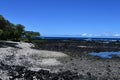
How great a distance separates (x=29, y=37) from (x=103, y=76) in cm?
8011

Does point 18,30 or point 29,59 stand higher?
point 18,30

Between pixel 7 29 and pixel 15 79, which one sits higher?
pixel 7 29

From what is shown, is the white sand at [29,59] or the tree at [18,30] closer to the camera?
the white sand at [29,59]

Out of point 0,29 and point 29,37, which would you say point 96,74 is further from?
point 29,37

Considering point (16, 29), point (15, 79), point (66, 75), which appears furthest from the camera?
point (16, 29)

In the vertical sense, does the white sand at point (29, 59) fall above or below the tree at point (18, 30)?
below

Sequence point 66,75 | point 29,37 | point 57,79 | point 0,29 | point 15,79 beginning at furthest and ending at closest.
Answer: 1. point 29,37
2. point 0,29
3. point 66,75
4. point 57,79
5. point 15,79

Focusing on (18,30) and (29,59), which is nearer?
(29,59)

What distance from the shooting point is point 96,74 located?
27.6 m

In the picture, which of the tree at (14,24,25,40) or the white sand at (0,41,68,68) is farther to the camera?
the tree at (14,24,25,40)

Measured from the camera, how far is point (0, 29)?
6888cm

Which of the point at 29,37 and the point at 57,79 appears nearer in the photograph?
the point at 57,79

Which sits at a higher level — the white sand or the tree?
the tree

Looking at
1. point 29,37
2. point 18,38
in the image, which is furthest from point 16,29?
point 29,37
